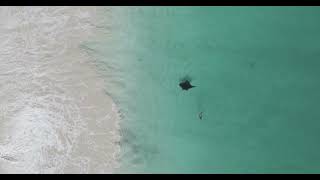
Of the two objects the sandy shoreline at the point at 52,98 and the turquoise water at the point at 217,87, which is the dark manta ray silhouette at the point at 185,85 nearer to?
the turquoise water at the point at 217,87

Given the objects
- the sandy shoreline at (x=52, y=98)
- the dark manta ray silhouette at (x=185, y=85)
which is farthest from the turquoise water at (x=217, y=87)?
the sandy shoreline at (x=52, y=98)

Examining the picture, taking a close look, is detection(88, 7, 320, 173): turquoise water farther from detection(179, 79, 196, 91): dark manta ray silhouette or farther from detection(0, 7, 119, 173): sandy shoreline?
detection(0, 7, 119, 173): sandy shoreline

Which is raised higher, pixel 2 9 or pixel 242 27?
pixel 2 9

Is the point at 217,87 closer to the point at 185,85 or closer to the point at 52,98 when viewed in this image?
the point at 185,85

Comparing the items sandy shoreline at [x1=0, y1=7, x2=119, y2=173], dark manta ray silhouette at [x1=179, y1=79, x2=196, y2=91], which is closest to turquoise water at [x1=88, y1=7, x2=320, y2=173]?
dark manta ray silhouette at [x1=179, y1=79, x2=196, y2=91]

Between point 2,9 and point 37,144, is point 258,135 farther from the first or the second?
point 2,9
